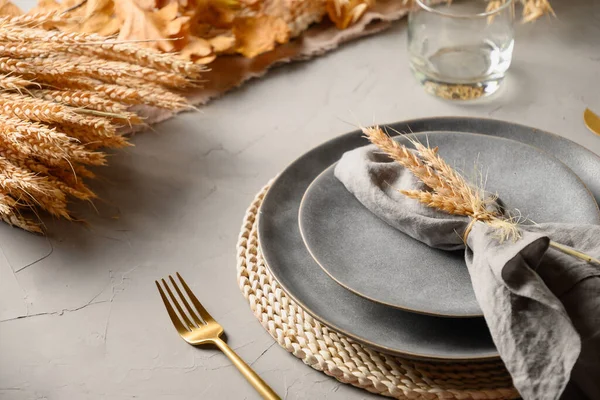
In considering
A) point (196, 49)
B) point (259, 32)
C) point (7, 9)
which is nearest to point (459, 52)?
point (259, 32)

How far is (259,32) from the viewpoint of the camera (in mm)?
1426

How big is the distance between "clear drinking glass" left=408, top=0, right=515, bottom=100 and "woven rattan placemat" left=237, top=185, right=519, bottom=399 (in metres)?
0.57

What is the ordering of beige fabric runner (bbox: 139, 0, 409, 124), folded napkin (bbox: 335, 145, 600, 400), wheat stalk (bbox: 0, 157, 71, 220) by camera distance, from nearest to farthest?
folded napkin (bbox: 335, 145, 600, 400) < wheat stalk (bbox: 0, 157, 71, 220) < beige fabric runner (bbox: 139, 0, 409, 124)

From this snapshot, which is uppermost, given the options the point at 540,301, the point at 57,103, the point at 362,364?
the point at 57,103

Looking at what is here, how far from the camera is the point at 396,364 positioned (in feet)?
2.64

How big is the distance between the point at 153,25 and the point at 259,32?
0.22 metres

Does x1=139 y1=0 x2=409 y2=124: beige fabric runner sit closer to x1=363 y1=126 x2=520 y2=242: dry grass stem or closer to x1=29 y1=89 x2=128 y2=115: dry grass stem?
x1=29 y1=89 x2=128 y2=115: dry grass stem

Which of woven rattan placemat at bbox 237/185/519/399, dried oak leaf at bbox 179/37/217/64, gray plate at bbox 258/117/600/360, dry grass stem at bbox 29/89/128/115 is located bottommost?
woven rattan placemat at bbox 237/185/519/399

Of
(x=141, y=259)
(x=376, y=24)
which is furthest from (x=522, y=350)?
(x=376, y=24)

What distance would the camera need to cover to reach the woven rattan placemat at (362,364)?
0.77 metres

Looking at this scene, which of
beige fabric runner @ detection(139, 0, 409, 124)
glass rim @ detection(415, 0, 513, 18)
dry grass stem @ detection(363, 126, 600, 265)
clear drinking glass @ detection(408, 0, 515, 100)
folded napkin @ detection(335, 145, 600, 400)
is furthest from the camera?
beige fabric runner @ detection(139, 0, 409, 124)

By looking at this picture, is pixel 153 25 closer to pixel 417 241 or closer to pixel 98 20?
pixel 98 20

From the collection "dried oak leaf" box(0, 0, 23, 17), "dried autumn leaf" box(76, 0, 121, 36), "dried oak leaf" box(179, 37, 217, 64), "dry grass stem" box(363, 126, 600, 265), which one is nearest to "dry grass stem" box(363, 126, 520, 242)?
"dry grass stem" box(363, 126, 600, 265)

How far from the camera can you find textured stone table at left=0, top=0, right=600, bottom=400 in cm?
85
